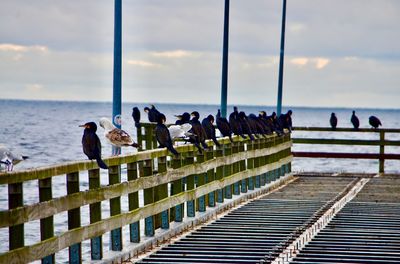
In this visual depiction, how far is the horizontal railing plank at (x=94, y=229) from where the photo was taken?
1222cm

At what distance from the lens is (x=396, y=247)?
16.2m

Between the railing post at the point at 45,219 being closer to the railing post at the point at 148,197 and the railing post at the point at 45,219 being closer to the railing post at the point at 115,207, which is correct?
the railing post at the point at 115,207

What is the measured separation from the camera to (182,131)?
21000mm

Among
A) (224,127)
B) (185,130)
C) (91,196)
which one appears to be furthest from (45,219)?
(224,127)

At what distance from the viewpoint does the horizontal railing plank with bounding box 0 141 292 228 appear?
1219 cm

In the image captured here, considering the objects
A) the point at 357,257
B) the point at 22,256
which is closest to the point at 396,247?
the point at 357,257

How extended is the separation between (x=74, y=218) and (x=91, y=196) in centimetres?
37

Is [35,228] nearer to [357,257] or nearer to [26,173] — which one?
[357,257]

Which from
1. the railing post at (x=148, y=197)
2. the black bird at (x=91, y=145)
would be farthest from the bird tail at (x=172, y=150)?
the black bird at (x=91, y=145)

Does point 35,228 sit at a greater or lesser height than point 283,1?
lesser

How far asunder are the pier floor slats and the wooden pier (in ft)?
0.04

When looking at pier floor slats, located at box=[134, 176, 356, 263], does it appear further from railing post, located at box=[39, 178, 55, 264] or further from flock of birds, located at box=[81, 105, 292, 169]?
railing post, located at box=[39, 178, 55, 264]

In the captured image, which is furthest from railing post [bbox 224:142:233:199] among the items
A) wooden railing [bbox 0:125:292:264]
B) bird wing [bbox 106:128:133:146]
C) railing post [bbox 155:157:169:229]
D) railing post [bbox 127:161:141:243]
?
railing post [bbox 127:161:141:243]

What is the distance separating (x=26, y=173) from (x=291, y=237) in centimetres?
542
